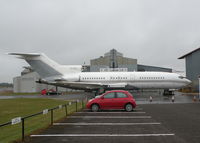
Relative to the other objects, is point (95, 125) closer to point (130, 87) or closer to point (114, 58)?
point (130, 87)

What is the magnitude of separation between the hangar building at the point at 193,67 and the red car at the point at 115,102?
32652 millimetres

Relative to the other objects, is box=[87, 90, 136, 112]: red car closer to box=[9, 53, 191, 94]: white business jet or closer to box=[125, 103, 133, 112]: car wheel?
box=[125, 103, 133, 112]: car wheel

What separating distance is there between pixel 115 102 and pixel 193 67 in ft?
118

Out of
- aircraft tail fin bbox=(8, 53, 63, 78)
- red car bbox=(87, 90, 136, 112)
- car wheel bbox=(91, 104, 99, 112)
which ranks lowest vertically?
car wheel bbox=(91, 104, 99, 112)

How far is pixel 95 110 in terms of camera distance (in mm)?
15938

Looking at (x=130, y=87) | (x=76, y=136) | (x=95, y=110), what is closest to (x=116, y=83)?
(x=130, y=87)

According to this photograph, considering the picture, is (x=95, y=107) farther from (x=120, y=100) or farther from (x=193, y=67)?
(x=193, y=67)

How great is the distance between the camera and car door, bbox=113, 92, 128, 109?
15.7m

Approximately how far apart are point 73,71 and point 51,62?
4.20m

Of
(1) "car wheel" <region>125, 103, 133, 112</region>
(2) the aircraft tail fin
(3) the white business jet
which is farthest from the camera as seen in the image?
(3) the white business jet

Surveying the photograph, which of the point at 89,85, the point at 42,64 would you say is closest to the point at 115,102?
the point at 89,85

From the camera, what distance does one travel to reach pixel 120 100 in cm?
1572

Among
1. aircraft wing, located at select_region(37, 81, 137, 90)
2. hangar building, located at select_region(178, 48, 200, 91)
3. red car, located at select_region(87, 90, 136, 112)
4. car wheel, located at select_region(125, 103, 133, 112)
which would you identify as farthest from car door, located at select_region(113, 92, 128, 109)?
hangar building, located at select_region(178, 48, 200, 91)

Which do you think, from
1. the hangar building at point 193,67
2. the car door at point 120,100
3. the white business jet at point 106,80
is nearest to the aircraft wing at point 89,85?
the white business jet at point 106,80
